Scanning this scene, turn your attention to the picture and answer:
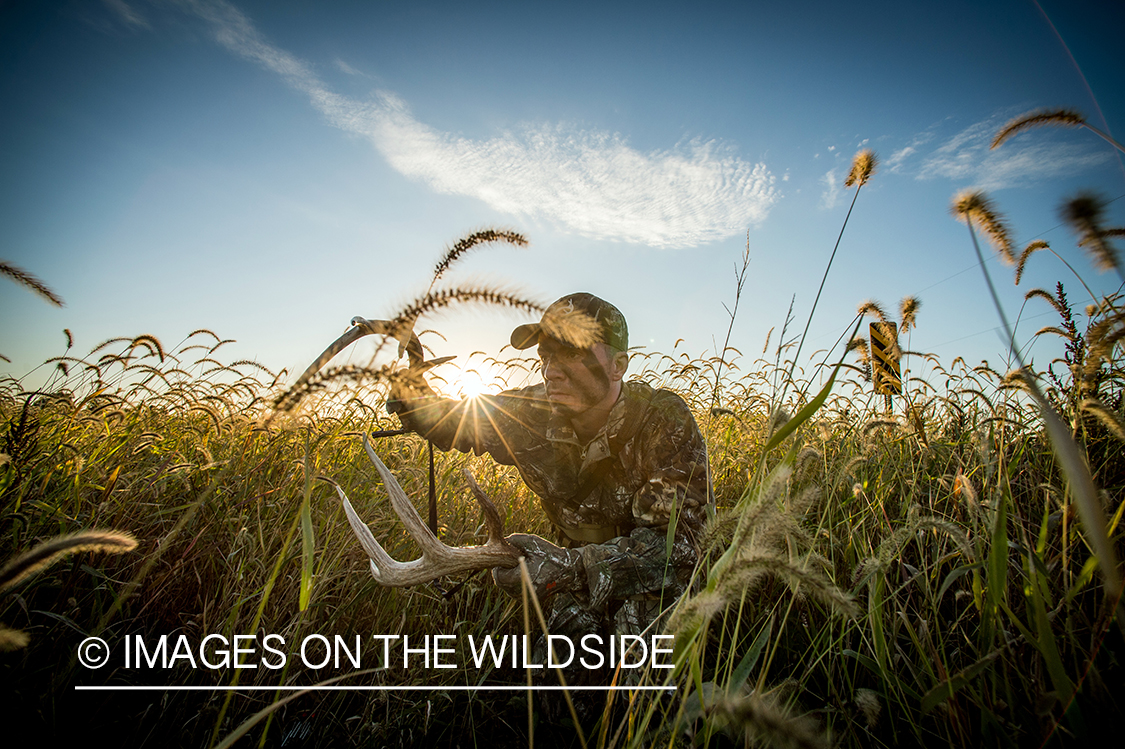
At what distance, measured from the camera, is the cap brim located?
296 cm

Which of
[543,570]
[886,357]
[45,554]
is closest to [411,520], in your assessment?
[543,570]

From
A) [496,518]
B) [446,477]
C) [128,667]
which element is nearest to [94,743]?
[128,667]

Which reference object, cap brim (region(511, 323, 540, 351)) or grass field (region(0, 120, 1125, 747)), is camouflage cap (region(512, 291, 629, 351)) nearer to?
cap brim (region(511, 323, 540, 351))

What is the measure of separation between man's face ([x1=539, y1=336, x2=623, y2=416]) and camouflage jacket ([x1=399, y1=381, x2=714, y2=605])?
0.55 ft

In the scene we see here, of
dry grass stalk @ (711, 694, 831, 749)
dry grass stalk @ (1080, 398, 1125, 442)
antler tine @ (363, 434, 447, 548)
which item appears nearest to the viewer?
dry grass stalk @ (711, 694, 831, 749)

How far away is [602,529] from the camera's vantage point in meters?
2.80

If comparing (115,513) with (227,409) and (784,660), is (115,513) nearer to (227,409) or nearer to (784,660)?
(227,409)

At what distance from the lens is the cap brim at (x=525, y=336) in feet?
9.70

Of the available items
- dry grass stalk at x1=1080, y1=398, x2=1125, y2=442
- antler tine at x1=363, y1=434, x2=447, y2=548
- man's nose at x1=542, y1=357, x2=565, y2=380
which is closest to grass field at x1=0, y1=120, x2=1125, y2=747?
dry grass stalk at x1=1080, y1=398, x2=1125, y2=442

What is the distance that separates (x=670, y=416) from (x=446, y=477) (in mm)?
1589

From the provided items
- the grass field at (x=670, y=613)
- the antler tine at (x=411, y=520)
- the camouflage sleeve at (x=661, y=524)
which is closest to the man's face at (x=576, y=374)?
the camouflage sleeve at (x=661, y=524)

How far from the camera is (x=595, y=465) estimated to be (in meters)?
2.77

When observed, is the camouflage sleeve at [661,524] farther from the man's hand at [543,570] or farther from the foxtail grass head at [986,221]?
the foxtail grass head at [986,221]

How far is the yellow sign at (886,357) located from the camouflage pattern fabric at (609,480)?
A: 0.96 metres
